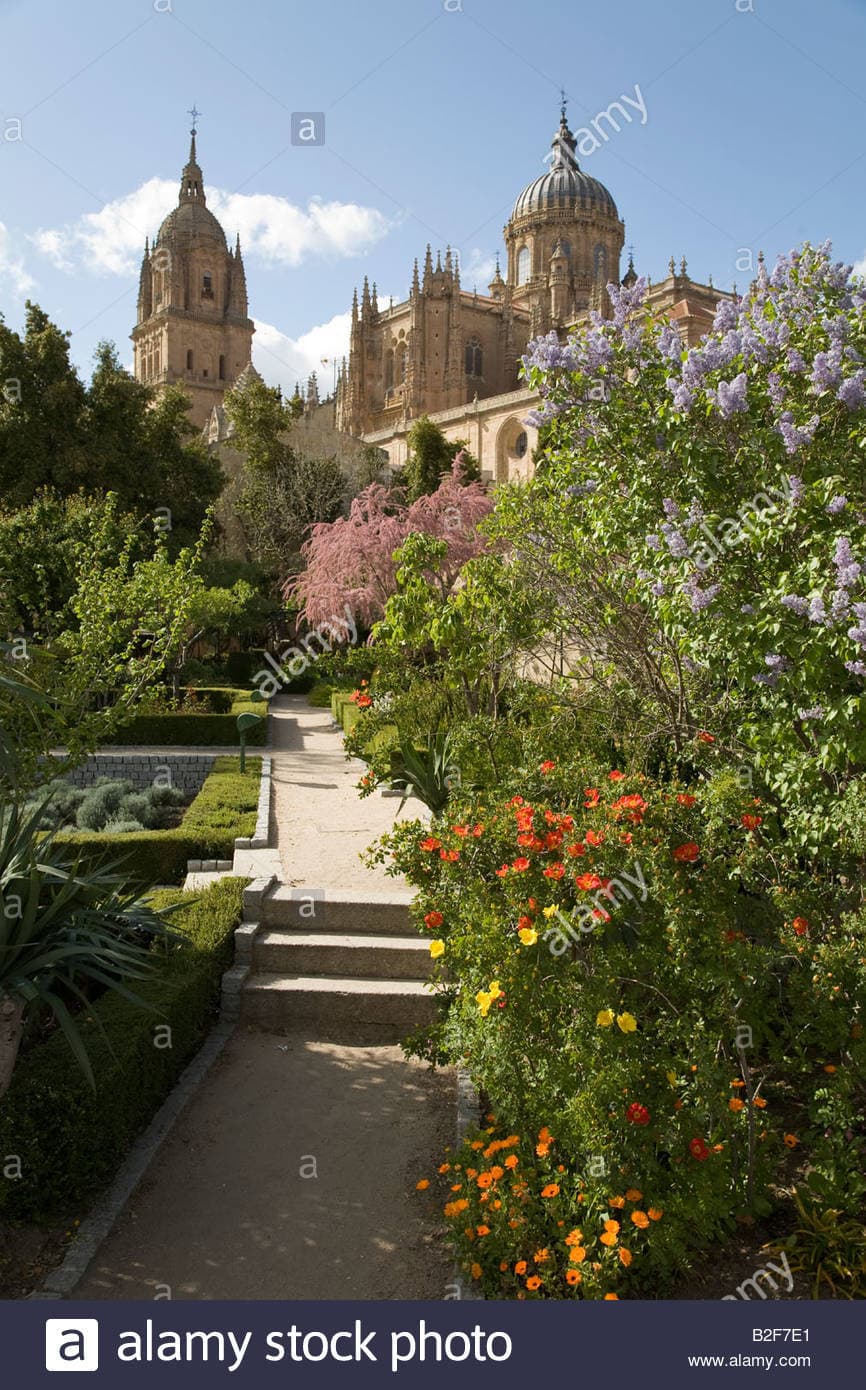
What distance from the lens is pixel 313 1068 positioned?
609 centimetres

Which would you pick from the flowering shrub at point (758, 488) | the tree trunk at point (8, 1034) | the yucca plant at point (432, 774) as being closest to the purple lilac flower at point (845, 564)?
the flowering shrub at point (758, 488)

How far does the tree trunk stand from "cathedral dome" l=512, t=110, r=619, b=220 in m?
64.8

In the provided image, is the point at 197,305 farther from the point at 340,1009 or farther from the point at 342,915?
the point at 340,1009

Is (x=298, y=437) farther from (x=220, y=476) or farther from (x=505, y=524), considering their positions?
(x=505, y=524)

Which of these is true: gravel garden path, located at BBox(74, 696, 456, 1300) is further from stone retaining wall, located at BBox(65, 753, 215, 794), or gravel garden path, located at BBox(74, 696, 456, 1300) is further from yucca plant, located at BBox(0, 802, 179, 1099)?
stone retaining wall, located at BBox(65, 753, 215, 794)

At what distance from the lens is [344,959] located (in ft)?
23.1

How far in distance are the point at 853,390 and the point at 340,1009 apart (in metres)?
4.86

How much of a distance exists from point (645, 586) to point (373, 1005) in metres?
3.30

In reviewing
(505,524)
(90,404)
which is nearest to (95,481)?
(90,404)

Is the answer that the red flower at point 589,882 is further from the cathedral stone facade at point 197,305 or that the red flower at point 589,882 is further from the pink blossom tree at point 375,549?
the cathedral stone facade at point 197,305

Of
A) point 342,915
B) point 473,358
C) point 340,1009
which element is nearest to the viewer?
point 340,1009

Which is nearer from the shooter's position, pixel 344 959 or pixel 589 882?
pixel 589 882

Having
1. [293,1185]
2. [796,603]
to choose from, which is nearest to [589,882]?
[796,603]

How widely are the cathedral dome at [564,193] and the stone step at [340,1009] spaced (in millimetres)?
63114
